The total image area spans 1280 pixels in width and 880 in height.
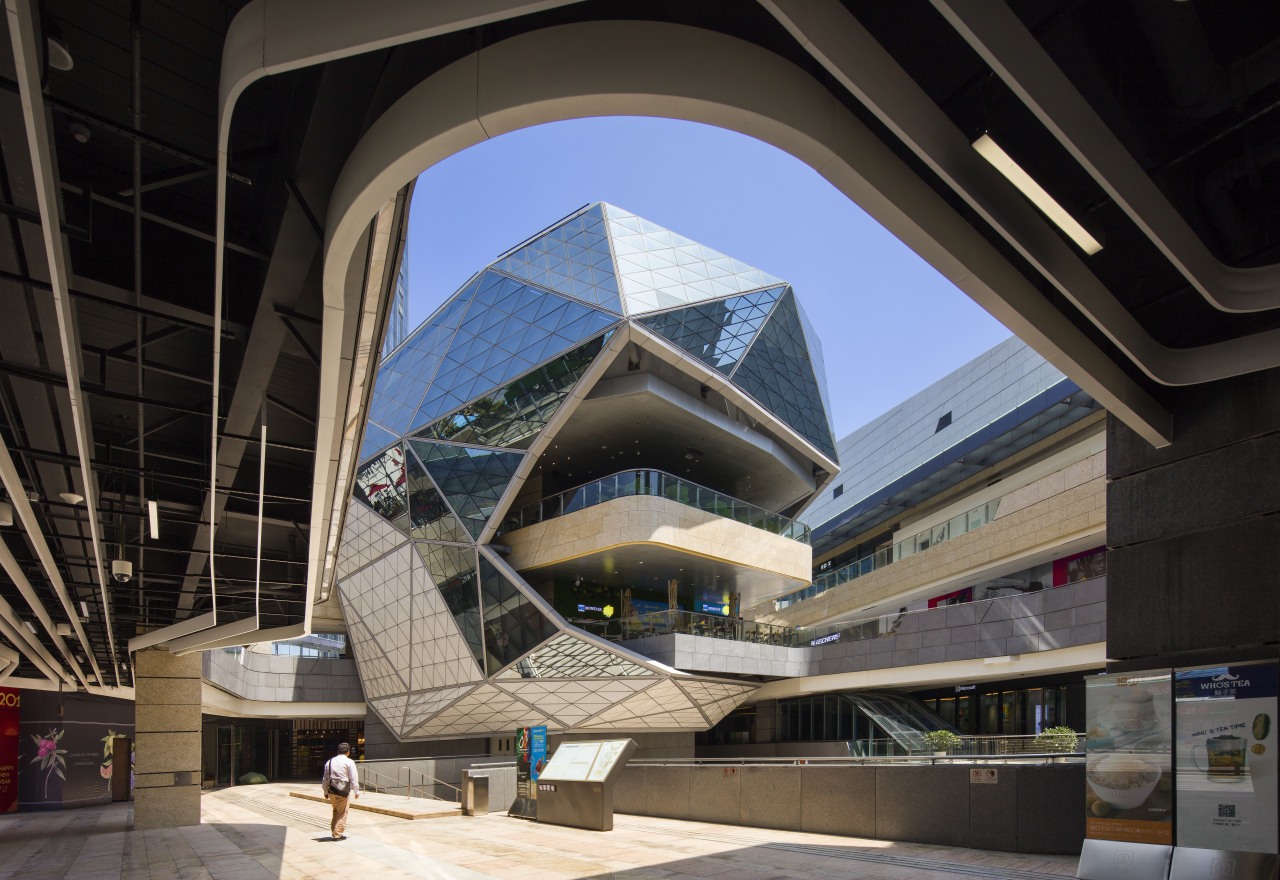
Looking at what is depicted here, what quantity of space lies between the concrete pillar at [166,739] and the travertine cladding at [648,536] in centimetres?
1389

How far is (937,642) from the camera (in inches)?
1207

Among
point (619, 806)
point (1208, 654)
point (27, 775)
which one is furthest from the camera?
point (27, 775)

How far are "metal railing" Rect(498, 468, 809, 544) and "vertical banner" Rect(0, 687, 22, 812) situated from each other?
17.2 metres

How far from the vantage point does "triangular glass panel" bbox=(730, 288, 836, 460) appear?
37059mm

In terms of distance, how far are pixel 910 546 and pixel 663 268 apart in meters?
15.8

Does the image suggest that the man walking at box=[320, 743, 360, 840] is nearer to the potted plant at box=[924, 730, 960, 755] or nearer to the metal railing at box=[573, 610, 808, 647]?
the potted plant at box=[924, 730, 960, 755]

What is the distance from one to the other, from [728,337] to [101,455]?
87.6ft

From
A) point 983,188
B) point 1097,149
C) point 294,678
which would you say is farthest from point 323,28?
point 294,678

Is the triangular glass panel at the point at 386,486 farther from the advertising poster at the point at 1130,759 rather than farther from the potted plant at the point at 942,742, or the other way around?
the advertising poster at the point at 1130,759

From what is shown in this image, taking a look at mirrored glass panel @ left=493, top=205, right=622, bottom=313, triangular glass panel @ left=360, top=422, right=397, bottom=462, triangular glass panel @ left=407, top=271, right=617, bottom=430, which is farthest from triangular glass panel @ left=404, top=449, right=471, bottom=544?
mirrored glass panel @ left=493, top=205, right=622, bottom=313

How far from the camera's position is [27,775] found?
32.6m

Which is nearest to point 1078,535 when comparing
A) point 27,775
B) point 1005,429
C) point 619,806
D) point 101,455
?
point 1005,429

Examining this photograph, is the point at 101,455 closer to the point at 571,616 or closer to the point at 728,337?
the point at 728,337

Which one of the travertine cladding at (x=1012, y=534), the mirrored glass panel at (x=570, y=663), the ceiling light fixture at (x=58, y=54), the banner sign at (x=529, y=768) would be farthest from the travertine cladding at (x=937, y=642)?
the ceiling light fixture at (x=58, y=54)
